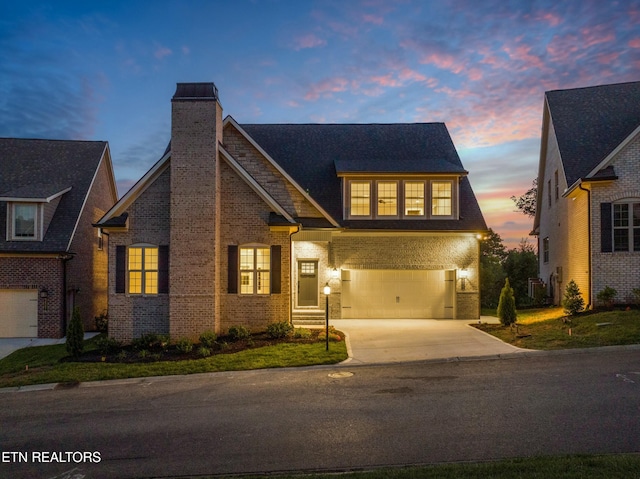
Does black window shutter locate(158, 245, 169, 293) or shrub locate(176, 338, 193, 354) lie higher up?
black window shutter locate(158, 245, 169, 293)

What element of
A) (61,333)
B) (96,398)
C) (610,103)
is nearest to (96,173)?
(61,333)

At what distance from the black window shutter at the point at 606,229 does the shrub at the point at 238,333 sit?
12.8 metres

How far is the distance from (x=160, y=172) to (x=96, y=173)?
8.39 m

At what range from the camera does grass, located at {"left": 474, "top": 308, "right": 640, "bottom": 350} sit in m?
13.3

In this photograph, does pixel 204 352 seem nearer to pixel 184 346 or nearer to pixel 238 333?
pixel 184 346

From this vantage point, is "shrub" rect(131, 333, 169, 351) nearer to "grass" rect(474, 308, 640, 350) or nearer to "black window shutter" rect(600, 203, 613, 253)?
"grass" rect(474, 308, 640, 350)

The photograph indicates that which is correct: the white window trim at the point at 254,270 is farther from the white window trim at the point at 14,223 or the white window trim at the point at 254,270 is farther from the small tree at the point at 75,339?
the white window trim at the point at 14,223

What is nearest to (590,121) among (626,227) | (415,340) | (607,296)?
(626,227)

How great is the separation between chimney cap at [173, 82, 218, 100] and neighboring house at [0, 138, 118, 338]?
8.07 metres

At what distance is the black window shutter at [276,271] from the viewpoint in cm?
1662

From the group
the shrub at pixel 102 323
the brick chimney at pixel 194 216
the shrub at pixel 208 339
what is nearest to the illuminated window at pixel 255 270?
the brick chimney at pixel 194 216

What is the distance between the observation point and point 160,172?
53.8 ft

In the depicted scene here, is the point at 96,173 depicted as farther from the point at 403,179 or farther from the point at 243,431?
the point at 243,431

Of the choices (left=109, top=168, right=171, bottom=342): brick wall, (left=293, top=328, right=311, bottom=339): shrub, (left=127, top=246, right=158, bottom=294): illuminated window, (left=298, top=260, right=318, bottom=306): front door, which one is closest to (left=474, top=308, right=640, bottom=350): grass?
(left=293, top=328, right=311, bottom=339): shrub
